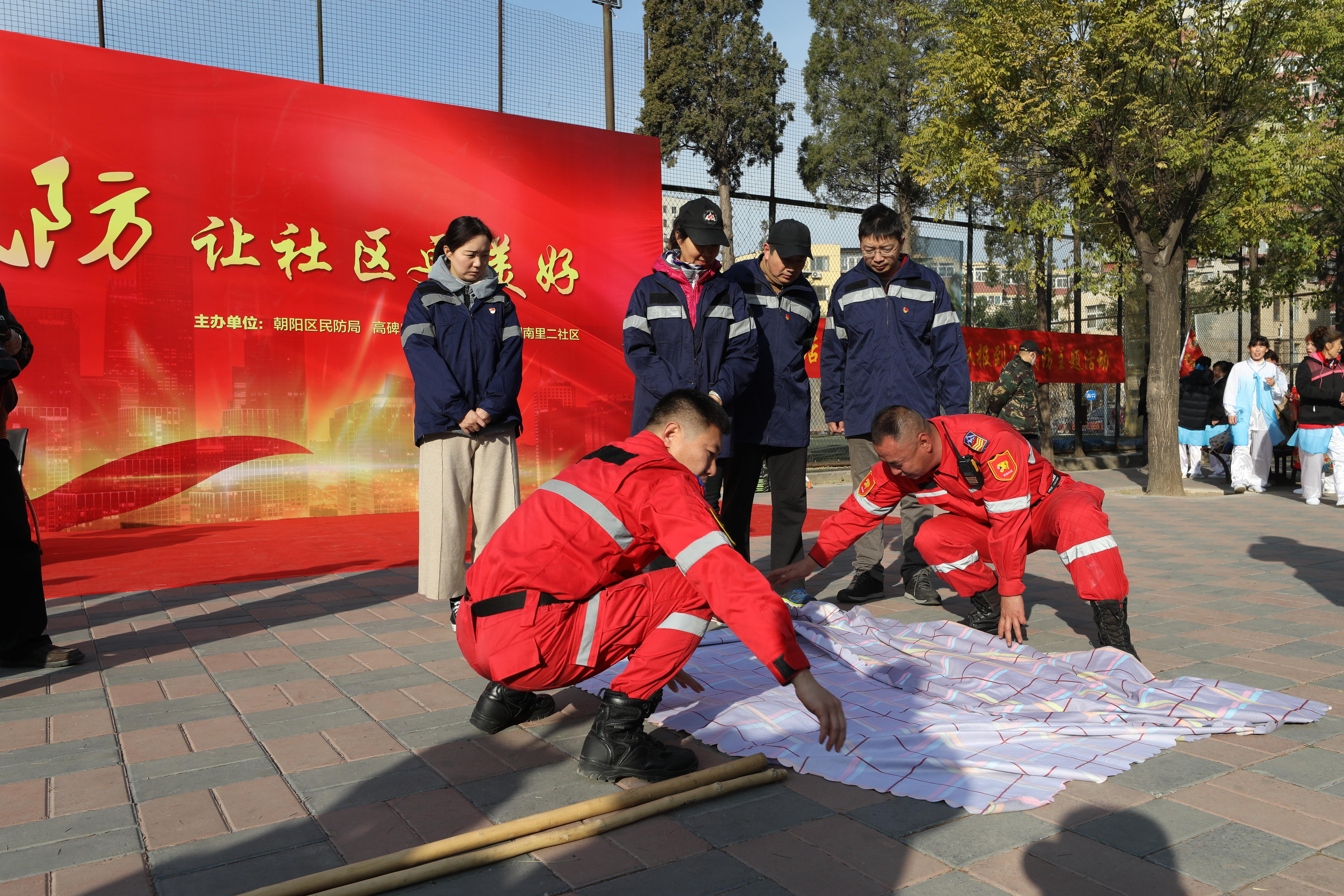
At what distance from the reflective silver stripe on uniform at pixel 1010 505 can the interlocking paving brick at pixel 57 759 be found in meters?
2.97

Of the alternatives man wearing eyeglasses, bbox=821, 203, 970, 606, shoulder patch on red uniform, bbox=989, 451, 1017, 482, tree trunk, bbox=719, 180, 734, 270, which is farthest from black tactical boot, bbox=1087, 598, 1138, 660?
tree trunk, bbox=719, 180, 734, 270

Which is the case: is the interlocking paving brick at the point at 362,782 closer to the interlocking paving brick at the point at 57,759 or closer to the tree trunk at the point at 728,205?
the interlocking paving brick at the point at 57,759

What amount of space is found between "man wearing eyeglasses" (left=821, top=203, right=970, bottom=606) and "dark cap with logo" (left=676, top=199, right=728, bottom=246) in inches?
33.9

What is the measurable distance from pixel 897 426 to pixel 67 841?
2.73 metres

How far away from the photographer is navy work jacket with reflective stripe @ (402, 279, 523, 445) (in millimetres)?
4109

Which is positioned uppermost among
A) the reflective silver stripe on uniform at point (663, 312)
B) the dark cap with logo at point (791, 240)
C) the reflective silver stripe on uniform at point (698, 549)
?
the dark cap with logo at point (791, 240)

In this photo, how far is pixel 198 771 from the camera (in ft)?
8.55

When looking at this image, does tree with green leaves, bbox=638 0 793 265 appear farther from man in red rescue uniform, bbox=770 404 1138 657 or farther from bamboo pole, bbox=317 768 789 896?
bamboo pole, bbox=317 768 789 896

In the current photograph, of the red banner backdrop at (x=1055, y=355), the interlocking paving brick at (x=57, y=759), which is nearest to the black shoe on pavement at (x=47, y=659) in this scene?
the interlocking paving brick at (x=57, y=759)

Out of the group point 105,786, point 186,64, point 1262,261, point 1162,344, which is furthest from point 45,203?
point 1262,261

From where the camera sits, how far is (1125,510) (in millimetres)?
8953

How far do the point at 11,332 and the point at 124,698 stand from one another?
4.91 ft

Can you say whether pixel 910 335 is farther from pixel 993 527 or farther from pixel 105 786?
pixel 105 786

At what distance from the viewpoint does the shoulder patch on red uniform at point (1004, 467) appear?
356 cm
